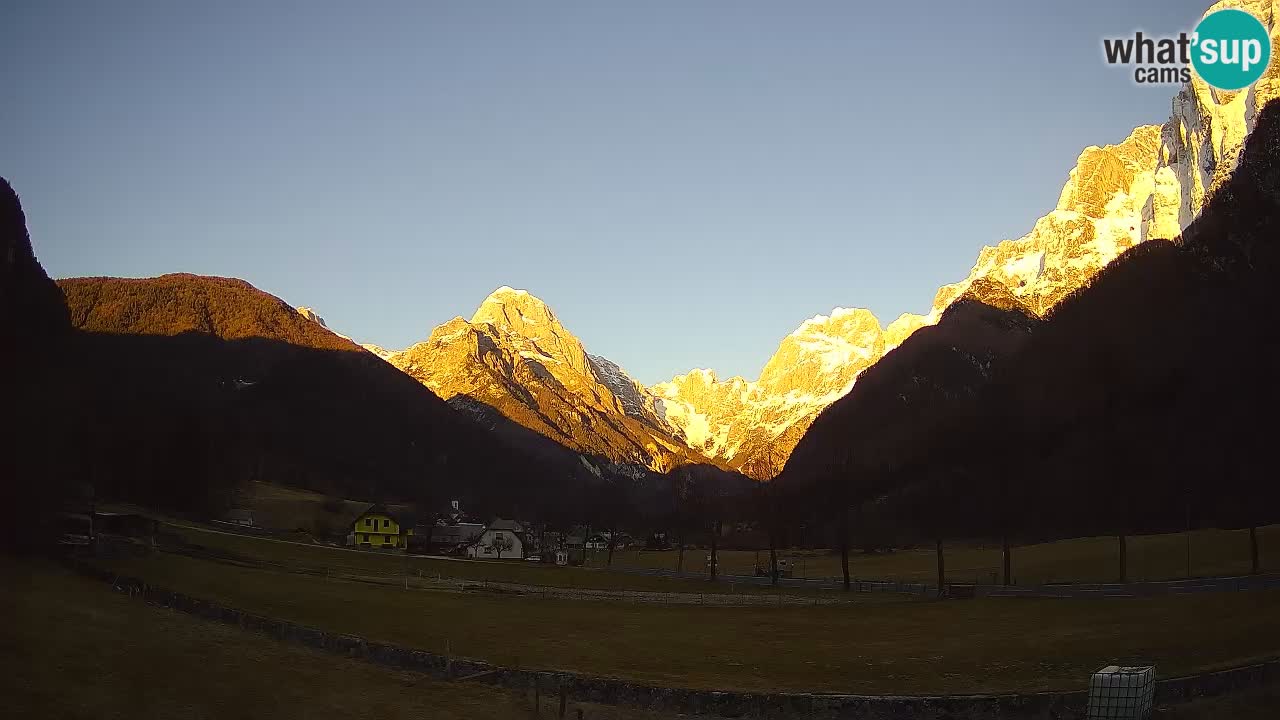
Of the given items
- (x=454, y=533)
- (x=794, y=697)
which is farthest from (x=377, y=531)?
(x=794, y=697)

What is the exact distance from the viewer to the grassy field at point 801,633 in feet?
132

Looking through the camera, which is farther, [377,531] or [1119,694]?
[377,531]

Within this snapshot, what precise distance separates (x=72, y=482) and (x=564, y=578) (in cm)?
5565

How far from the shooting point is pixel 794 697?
35031 millimetres

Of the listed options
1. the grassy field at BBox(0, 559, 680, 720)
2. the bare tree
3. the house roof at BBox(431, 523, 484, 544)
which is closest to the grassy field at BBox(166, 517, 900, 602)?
the bare tree

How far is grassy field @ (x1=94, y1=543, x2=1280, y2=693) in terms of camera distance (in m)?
40.3

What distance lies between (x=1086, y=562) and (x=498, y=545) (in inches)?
4028

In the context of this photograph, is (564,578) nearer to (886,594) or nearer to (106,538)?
(886,594)

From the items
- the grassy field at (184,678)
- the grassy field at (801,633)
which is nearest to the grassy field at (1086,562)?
the grassy field at (801,633)

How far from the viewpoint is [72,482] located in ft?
266

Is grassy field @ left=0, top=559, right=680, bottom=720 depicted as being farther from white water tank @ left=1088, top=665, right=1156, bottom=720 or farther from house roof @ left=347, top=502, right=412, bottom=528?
house roof @ left=347, top=502, right=412, bottom=528

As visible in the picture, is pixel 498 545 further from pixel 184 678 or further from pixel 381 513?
pixel 184 678

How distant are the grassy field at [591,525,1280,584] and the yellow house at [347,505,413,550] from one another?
137 ft

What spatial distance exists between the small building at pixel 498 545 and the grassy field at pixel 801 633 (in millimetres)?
96953
